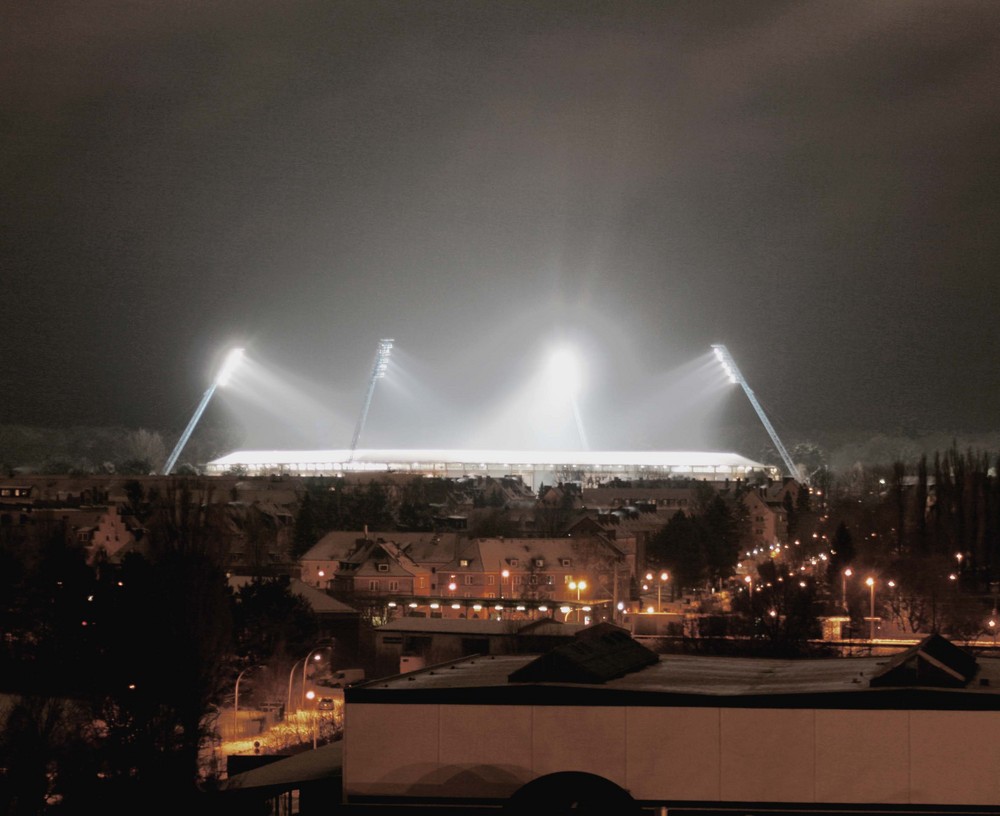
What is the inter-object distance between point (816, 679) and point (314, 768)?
318 cm

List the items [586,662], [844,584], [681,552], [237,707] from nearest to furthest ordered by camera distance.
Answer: [586,662] < [237,707] < [844,584] < [681,552]

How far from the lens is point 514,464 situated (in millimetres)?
60719

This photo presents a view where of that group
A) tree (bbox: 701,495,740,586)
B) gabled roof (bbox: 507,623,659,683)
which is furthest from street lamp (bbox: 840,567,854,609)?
gabled roof (bbox: 507,623,659,683)

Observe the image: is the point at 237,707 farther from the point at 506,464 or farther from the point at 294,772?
the point at 506,464

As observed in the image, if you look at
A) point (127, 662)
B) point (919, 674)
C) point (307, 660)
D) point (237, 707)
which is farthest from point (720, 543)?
point (919, 674)

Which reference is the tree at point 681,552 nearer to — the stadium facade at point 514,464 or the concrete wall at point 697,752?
the concrete wall at point 697,752

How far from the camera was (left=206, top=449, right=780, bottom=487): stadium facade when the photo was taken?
2221 inches

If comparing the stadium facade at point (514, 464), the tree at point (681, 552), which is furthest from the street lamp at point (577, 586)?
the stadium facade at point (514, 464)

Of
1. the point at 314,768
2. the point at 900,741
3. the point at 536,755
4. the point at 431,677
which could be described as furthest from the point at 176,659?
the point at 900,741

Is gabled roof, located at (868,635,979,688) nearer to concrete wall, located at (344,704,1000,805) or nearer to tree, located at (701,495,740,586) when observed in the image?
concrete wall, located at (344,704,1000,805)

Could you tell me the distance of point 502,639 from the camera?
14.6m

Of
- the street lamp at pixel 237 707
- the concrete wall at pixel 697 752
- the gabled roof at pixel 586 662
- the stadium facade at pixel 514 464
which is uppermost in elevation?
the stadium facade at pixel 514 464

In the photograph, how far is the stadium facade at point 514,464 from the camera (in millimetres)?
56406

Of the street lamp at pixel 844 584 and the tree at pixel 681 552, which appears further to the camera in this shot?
the tree at pixel 681 552
